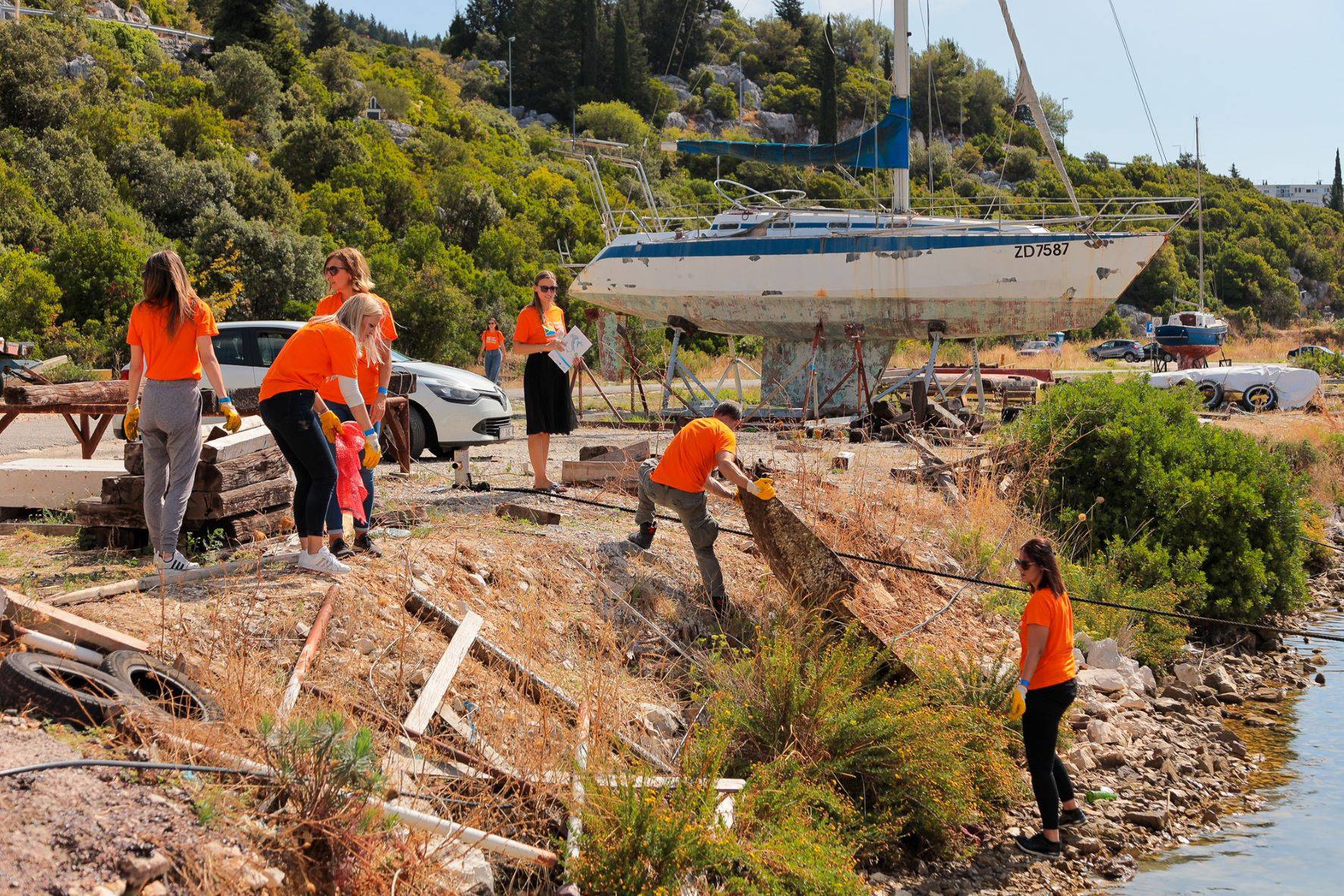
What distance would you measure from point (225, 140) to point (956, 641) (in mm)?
42391

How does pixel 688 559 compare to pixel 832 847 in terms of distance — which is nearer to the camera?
pixel 832 847

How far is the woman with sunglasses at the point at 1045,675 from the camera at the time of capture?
20.7 feet

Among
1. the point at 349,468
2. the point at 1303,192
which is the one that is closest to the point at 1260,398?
the point at 349,468

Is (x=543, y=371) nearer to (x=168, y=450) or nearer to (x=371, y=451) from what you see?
(x=371, y=451)

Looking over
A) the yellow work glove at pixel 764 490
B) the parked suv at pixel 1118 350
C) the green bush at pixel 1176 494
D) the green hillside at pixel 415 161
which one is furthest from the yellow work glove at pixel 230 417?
the parked suv at pixel 1118 350

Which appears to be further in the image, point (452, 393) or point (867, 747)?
point (452, 393)

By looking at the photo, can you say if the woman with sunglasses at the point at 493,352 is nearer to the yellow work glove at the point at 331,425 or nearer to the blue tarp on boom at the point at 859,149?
the blue tarp on boom at the point at 859,149

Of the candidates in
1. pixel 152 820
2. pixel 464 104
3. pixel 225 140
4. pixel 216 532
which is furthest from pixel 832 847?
pixel 464 104

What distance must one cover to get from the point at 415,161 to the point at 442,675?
46891mm

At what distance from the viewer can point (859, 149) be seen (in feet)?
68.0

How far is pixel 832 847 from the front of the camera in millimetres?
5559

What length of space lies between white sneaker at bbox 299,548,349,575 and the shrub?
2262 mm

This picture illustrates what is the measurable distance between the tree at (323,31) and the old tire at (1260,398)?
2308 inches

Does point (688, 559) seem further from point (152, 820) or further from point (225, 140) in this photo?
point (225, 140)
